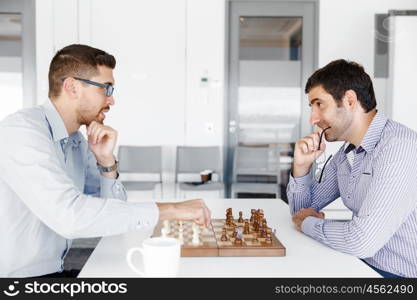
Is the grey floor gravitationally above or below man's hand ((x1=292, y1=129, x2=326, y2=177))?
below

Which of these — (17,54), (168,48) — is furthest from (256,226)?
(17,54)

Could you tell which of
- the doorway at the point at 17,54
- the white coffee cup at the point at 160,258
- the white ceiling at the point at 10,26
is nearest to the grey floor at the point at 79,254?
the doorway at the point at 17,54

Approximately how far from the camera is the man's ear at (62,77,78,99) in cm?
182

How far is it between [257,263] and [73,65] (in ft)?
3.27

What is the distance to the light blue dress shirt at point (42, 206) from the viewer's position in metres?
1.44

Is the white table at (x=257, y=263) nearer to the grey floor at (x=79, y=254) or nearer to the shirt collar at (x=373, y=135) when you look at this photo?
the shirt collar at (x=373, y=135)

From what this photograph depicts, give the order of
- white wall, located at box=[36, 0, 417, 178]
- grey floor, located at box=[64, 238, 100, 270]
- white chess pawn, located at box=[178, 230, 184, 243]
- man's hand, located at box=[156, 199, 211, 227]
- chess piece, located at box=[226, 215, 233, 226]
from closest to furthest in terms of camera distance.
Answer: man's hand, located at box=[156, 199, 211, 227]
white chess pawn, located at box=[178, 230, 184, 243]
chess piece, located at box=[226, 215, 233, 226]
grey floor, located at box=[64, 238, 100, 270]
white wall, located at box=[36, 0, 417, 178]

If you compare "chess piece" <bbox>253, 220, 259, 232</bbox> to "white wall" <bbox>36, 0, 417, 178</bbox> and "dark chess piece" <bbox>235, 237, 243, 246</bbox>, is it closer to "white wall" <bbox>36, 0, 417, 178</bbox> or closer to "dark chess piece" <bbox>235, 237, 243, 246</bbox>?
"dark chess piece" <bbox>235, 237, 243, 246</bbox>

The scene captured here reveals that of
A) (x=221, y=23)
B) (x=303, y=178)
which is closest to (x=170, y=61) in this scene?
(x=221, y=23)

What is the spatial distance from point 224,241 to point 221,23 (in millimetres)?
4474

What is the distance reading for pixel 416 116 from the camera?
18.0 ft

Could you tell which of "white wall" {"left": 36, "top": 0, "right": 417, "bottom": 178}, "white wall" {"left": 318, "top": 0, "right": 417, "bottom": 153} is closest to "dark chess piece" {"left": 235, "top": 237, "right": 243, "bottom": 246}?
"white wall" {"left": 36, "top": 0, "right": 417, "bottom": 178}

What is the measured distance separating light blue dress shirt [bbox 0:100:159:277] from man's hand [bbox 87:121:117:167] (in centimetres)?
17

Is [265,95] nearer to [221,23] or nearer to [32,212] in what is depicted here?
[221,23]
